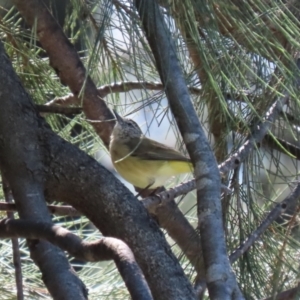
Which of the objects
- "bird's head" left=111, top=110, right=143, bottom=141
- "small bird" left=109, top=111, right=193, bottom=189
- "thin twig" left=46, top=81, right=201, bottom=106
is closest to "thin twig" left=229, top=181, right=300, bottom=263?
"thin twig" left=46, top=81, right=201, bottom=106

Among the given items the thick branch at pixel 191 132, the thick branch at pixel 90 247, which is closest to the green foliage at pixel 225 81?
the thick branch at pixel 191 132

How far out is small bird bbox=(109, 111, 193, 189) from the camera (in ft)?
6.37

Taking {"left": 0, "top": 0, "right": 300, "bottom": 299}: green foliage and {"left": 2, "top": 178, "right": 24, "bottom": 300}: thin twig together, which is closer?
{"left": 0, "top": 0, "right": 300, "bottom": 299}: green foliage

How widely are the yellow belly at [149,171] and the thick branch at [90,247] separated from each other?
1.01m

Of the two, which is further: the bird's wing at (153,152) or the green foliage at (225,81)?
the bird's wing at (153,152)

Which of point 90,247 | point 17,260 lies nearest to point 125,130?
point 17,260

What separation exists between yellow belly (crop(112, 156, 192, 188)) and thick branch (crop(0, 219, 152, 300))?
3.31ft

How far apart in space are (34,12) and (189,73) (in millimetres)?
346

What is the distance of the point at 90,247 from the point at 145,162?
1207 mm

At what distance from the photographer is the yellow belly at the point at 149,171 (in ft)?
6.37

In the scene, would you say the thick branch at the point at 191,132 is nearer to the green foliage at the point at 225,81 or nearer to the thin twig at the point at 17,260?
the green foliage at the point at 225,81

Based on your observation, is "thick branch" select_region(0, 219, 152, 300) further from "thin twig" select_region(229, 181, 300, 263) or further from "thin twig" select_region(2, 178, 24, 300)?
"thin twig" select_region(229, 181, 300, 263)

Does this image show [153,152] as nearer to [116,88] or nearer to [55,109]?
[116,88]

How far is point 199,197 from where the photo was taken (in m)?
0.96
